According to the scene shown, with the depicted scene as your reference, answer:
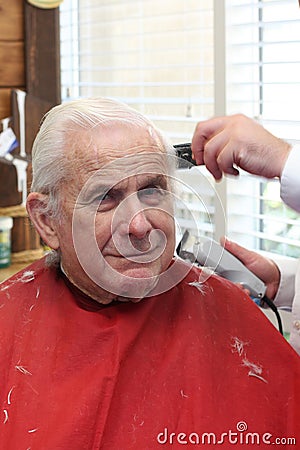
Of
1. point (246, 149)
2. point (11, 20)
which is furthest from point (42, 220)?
point (11, 20)

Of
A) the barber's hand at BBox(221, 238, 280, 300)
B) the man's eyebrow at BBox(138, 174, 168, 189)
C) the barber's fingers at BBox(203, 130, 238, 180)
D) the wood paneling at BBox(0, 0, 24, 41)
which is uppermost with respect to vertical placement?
the wood paneling at BBox(0, 0, 24, 41)

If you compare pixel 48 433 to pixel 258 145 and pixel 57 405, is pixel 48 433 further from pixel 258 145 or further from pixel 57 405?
pixel 258 145

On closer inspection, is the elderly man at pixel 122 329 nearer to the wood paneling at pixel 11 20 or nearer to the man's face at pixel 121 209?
the man's face at pixel 121 209

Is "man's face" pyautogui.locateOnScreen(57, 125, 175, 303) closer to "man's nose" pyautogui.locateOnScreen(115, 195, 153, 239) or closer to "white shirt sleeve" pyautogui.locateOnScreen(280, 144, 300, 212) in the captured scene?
"man's nose" pyautogui.locateOnScreen(115, 195, 153, 239)

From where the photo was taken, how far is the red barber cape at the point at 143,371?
143 centimetres

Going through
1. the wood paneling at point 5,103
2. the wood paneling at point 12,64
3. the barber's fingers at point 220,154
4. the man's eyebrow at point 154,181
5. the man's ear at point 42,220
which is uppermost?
the wood paneling at point 12,64

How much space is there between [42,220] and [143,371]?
13.8 inches

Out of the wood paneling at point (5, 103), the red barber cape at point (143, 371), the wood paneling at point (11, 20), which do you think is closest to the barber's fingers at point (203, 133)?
the red barber cape at point (143, 371)

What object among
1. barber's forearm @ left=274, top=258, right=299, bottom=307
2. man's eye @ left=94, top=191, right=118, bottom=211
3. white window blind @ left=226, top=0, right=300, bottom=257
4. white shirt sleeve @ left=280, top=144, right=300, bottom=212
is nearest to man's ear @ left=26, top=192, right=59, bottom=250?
man's eye @ left=94, top=191, right=118, bottom=211

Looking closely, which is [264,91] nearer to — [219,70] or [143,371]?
[219,70]

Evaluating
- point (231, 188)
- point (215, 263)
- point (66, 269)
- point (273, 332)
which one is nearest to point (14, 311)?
point (66, 269)

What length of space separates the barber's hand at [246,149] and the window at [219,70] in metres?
0.63

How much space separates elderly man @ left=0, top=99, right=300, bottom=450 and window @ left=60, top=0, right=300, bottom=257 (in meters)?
0.51

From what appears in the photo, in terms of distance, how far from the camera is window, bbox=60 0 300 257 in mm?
2344
